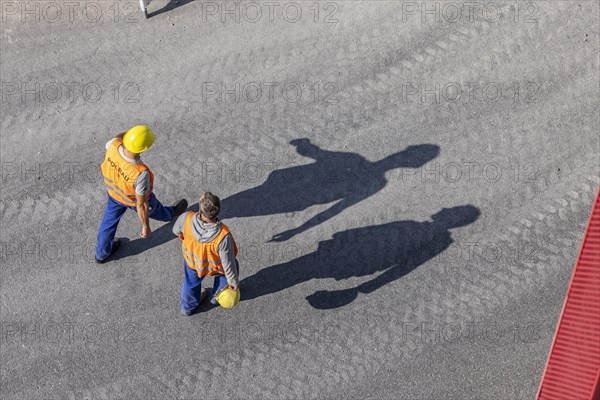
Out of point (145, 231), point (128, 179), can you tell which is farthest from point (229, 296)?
point (128, 179)

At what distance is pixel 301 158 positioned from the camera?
861 cm

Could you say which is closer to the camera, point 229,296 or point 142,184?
point 142,184

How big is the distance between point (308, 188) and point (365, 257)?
1092 millimetres

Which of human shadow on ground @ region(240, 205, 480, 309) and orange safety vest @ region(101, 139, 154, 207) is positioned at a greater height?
orange safety vest @ region(101, 139, 154, 207)

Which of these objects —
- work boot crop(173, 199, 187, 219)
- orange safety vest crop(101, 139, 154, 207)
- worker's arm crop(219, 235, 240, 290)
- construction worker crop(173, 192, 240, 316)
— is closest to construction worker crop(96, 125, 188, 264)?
orange safety vest crop(101, 139, 154, 207)

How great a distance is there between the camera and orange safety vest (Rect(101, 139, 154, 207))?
23.1 ft

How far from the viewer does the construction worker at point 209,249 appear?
21.3 ft

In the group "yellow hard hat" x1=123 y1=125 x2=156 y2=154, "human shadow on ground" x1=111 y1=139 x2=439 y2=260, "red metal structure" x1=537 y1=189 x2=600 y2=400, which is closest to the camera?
"red metal structure" x1=537 y1=189 x2=600 y2=400

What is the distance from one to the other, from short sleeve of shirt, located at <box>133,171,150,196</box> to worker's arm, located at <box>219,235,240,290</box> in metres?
1.10

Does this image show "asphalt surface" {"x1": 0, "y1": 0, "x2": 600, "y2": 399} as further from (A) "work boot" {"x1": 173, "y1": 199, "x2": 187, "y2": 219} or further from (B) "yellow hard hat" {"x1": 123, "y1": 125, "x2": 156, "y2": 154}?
(B) "yellow hard hat" {"x1": 123, "y1": 125, "x2": 156, "y2": 154}

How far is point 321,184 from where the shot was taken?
8500mm

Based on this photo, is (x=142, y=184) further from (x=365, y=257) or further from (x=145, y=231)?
(x=365, y=257)

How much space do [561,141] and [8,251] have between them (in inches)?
265

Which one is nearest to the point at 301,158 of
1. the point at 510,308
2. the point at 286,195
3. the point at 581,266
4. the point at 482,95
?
the point at 286,195
